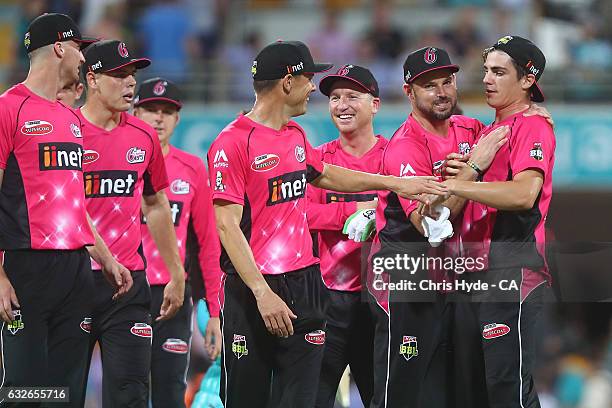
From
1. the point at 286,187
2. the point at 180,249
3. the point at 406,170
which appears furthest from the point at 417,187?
the point at 180,249

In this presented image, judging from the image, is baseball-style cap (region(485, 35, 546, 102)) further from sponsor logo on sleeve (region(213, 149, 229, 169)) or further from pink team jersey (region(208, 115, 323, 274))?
sponsor logo on sleeve (region(213, 149, 229, 169))

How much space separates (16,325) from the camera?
Result: 616 cm

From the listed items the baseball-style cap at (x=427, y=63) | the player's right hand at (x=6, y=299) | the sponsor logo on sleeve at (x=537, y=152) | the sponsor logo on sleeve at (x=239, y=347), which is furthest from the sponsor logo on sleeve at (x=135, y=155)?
the sponsor logo on sleeve at (x=537, y=152)

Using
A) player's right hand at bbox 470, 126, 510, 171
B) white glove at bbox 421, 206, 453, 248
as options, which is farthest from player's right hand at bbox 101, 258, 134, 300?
player's right hand at bbox 470, 126, 510, 171

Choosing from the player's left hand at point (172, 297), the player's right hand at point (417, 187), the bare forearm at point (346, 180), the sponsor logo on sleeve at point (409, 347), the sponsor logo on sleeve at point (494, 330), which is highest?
the player's right hand at point (417, 187)

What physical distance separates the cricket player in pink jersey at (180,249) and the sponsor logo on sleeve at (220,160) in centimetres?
210

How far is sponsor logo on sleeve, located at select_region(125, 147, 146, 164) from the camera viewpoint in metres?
7.14

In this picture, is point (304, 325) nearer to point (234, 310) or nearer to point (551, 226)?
point (234, 310)

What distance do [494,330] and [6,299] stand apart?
288 centimetres

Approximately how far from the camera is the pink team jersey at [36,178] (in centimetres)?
618

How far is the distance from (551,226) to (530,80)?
7902mm

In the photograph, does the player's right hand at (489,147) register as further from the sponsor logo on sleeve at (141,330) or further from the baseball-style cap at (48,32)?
the baseball-style cap at (48,32)

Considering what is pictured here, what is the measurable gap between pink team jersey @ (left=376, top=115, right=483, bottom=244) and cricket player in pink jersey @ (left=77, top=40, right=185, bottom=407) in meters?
1.58

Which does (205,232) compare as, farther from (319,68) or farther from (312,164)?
(319,68)
